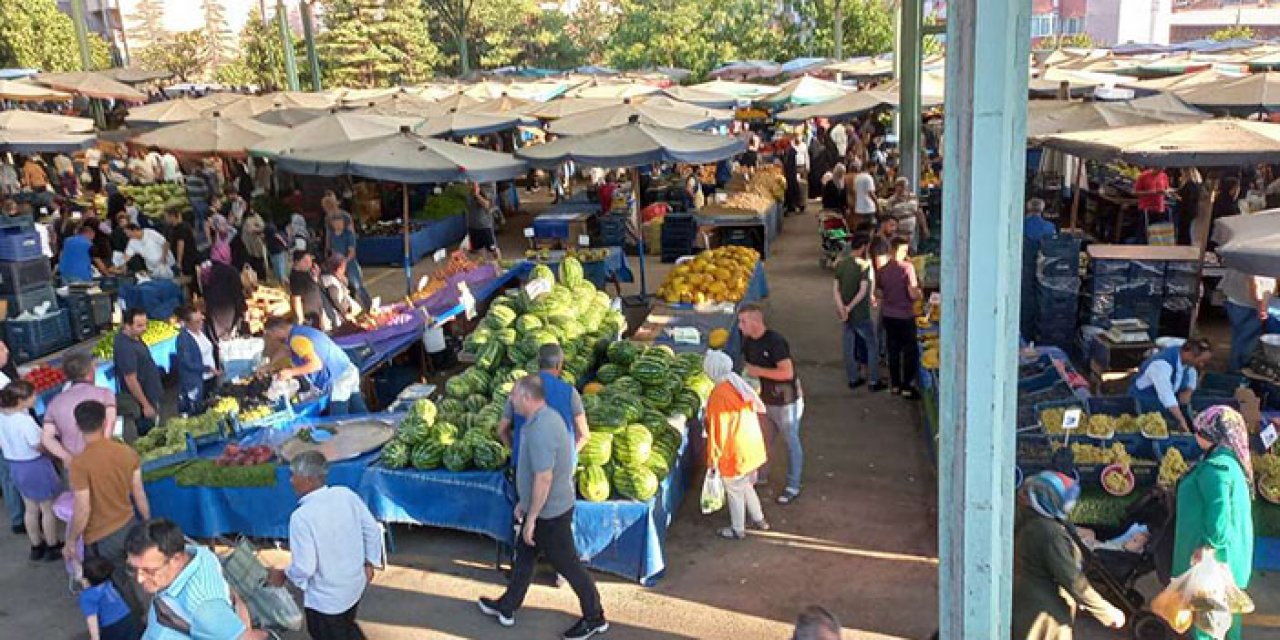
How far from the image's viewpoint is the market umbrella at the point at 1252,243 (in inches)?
234

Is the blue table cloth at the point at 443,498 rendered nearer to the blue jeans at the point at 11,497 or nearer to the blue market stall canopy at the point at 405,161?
the blue jeans at the point at 11,497

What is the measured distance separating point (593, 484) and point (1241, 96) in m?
12.0

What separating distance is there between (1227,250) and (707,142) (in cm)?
721

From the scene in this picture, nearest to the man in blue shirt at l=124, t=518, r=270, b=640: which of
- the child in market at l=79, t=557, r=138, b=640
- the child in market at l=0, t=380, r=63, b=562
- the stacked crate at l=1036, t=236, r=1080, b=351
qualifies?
the child in market at l=79, t=557, r=138, b=640

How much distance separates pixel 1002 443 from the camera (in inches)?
154

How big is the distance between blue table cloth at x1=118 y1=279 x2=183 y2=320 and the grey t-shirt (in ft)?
27.5

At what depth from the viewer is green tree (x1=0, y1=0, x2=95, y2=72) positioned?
39.8 m

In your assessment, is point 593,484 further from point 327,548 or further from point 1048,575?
point 1048,575

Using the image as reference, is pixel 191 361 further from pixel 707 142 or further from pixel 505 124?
pixel 505 124

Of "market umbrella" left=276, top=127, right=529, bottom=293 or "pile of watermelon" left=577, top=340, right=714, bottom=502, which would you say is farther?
"market umbrella" left=276, top=127, right=529, bottom=293

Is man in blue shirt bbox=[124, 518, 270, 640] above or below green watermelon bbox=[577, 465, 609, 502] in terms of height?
above

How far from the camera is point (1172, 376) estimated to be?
738 centimetres

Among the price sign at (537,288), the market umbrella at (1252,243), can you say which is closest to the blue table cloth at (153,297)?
the price sign at (537,288)

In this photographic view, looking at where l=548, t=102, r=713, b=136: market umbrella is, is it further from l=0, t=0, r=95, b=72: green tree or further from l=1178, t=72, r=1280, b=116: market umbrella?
l=0, t=0, r=95, b=72: green tree
